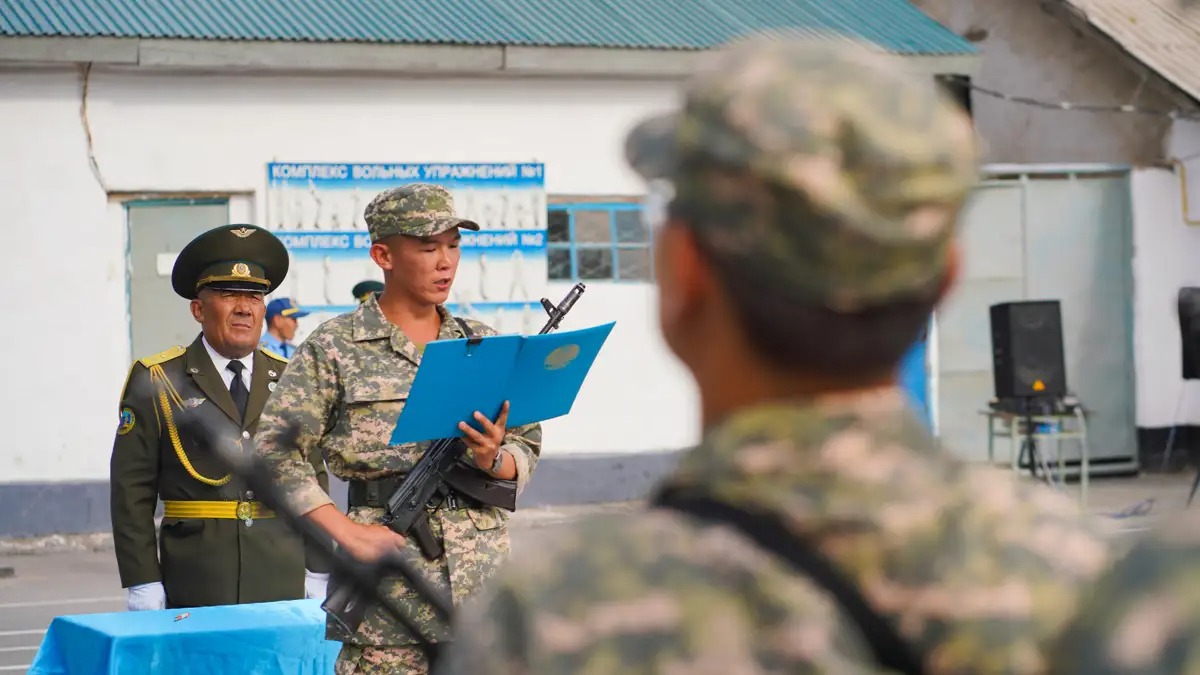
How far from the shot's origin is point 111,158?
1232 cm

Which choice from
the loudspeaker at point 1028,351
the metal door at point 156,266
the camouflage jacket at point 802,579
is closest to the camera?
the camouflage jacket at point 802,579

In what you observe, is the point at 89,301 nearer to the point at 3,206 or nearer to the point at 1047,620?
the point at 3,206

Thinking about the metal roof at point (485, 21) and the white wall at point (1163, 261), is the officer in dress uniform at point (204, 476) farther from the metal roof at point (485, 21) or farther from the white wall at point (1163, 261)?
the white wall at point (1163, 261)

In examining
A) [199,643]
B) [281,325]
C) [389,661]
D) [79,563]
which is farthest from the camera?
[79,563]

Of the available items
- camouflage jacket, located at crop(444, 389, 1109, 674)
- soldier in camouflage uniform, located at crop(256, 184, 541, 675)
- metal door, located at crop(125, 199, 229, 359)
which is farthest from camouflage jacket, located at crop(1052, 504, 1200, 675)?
metal door, located at crop(125, 199, 229, 359)

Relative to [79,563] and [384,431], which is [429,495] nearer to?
[384,431]

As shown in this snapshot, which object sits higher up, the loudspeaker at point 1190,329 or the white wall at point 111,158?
the white wall at point 111,158

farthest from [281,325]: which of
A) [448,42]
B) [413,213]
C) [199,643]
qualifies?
[413,213]

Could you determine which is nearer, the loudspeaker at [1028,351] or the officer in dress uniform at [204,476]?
the officer in dress uniform at [204,476]

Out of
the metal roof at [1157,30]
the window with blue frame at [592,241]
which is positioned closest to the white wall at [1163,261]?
the metal roof at [1157,30]

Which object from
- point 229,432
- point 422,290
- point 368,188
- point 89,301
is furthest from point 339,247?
point 422,290

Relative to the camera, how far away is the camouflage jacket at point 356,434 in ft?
13.4

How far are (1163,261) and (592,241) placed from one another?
5951 millimetres

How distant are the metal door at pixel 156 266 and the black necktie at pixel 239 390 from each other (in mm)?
7171
